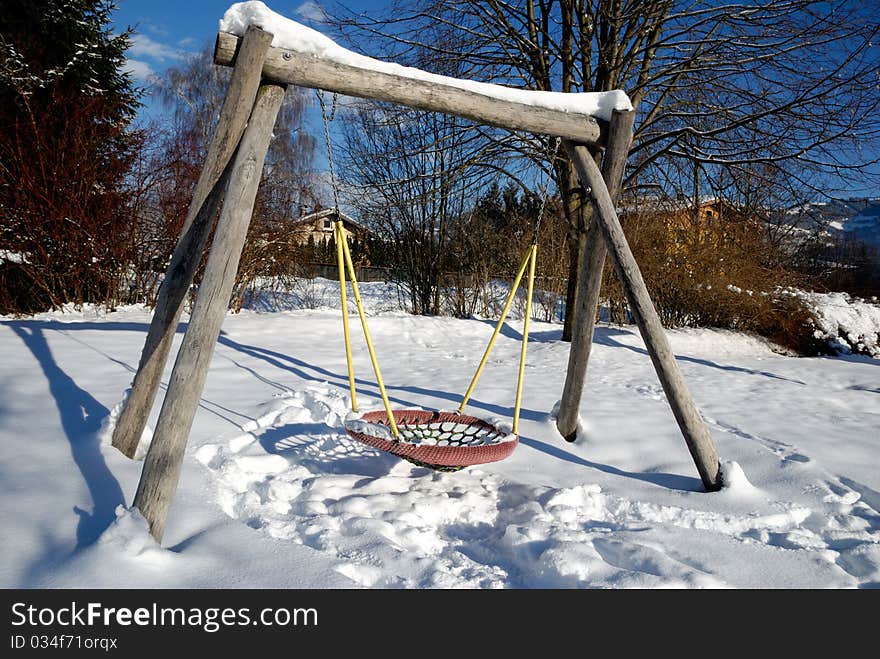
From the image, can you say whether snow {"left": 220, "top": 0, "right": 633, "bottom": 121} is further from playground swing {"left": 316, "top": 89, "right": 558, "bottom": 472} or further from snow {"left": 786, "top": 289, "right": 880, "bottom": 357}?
snow {"left": 786, "top": 289, "right": 880, "bottom": 357}

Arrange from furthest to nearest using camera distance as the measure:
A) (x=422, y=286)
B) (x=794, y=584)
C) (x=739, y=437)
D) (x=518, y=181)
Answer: (x=422, y=286) < (x=518, y=181) < (x=739, y=437) < (x=794, y=584)

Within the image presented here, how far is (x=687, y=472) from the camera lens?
9.43 feet

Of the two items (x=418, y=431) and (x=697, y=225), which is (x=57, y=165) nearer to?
(x=418, y=431)

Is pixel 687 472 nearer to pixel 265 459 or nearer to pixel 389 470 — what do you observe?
pixel 389 470

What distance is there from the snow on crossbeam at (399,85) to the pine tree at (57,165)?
6.84 m

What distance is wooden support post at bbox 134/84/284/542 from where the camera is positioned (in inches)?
71.1

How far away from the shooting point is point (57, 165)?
767cm

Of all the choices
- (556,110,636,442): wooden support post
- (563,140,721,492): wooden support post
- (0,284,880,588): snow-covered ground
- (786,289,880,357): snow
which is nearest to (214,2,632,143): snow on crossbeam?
(556,110,636,442): wooden support post

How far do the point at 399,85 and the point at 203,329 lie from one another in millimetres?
1362

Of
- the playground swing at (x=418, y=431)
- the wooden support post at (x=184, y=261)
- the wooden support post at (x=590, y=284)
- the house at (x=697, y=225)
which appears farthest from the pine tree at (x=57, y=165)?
the house at (x=697, y=225)

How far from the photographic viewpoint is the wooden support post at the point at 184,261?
7.43 ft

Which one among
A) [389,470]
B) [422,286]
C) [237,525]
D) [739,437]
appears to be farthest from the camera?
[422,286]

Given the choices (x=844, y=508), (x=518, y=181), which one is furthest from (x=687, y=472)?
(x=518, y=181)
